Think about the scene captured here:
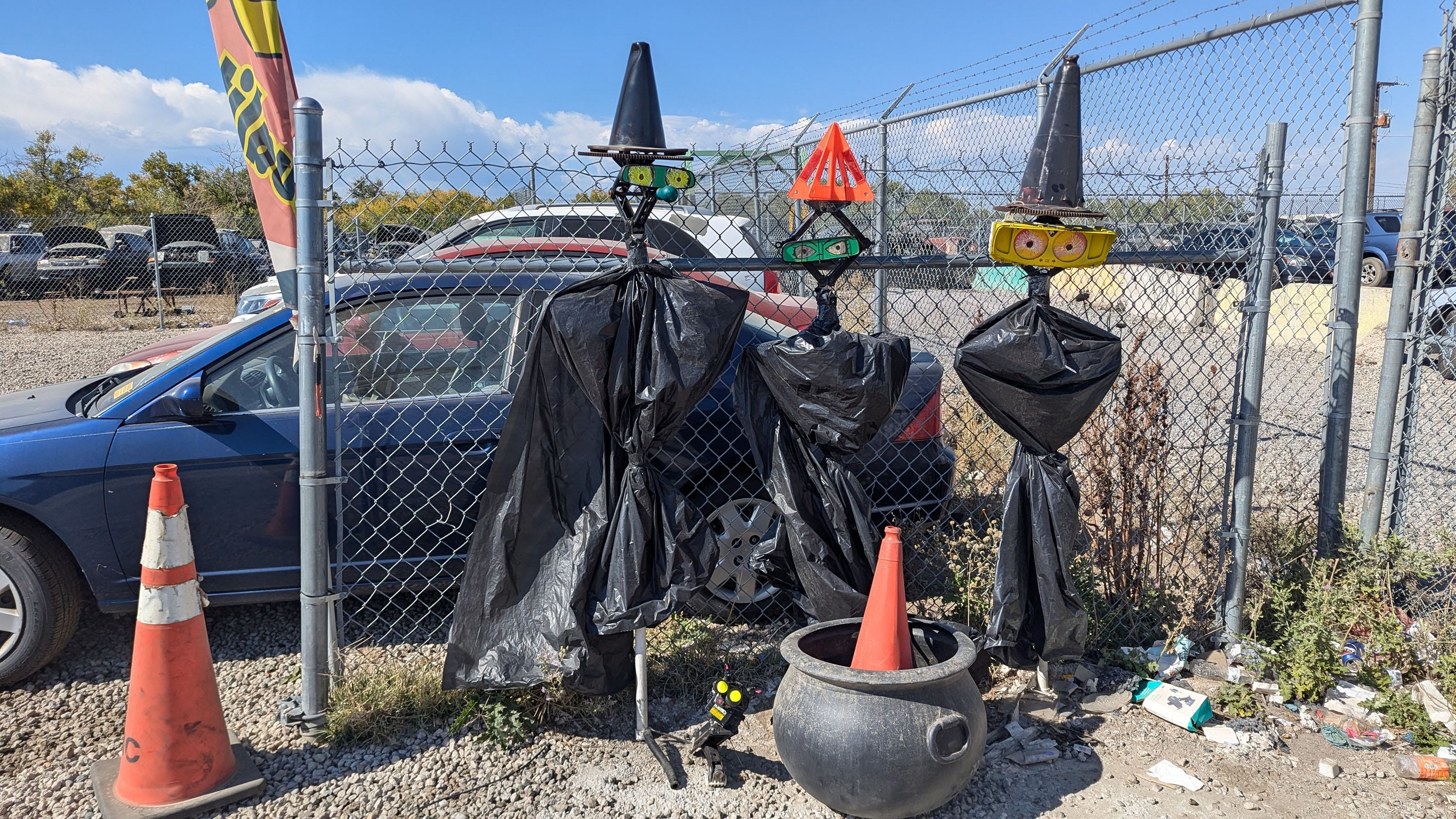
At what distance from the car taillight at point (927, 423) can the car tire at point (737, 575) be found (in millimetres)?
731

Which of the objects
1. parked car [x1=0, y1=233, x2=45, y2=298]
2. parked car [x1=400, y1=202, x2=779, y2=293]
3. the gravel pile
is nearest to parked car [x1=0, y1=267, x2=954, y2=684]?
parked car [x1=400, y1=202, x2=779, y2=293]

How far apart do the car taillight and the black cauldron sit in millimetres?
1431

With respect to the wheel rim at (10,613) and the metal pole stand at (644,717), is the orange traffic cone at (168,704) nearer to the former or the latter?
the wheel rim at (10,613)

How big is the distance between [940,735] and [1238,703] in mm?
1469

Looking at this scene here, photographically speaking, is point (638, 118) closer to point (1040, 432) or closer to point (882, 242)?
point (882, 242)

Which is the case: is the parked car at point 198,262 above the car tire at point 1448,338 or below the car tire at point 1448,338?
above

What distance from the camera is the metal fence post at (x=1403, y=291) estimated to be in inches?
139

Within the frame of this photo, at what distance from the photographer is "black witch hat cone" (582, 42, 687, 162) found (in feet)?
8.80

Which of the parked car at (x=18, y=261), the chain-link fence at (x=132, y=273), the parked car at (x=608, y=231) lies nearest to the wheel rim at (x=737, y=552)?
the parked car at (x=608, y=231)

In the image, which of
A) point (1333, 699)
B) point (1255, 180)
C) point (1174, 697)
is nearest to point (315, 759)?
point (1174, 697)

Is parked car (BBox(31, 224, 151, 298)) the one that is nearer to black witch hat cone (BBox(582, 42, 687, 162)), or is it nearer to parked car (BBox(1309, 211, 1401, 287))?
black witch hat cone (BBox(582, 42, 687, 162))

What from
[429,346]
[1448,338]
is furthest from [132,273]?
[1448,338]

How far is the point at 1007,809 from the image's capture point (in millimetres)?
2781

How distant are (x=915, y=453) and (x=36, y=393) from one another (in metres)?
3.94
